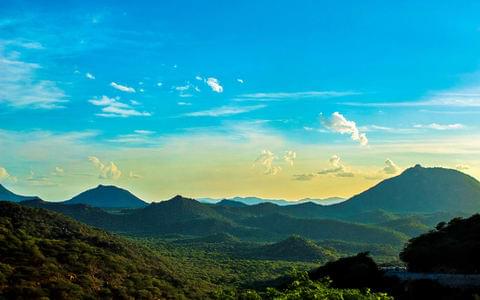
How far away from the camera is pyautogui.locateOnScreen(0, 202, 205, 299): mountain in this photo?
355ft

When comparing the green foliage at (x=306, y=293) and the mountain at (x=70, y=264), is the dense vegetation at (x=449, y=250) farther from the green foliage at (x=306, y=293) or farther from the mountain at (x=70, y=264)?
the mountain at (x=70, y=264)

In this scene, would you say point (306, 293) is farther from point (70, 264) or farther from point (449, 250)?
point (70, 264)

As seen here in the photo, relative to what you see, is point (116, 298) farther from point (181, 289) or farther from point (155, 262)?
point (155, 262)

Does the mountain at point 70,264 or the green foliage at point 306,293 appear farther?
the mountain at point 70,264

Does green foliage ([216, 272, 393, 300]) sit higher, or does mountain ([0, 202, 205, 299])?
green foliage ([216, 272, 393, 300])

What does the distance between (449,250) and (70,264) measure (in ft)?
301

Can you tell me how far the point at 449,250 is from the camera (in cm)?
7100

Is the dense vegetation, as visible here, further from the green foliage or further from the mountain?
the mountain

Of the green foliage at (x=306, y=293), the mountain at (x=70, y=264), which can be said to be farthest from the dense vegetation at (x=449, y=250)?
the mountain at (x=70, y=264)

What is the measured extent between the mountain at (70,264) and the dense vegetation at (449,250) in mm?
67371

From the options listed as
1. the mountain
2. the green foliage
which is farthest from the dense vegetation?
the mountain

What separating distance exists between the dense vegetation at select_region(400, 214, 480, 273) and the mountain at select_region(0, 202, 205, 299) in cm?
6737

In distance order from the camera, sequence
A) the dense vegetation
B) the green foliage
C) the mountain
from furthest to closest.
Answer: the mountain → the dense vegetation → the green foliage

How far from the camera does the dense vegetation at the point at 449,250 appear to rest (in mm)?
65812
